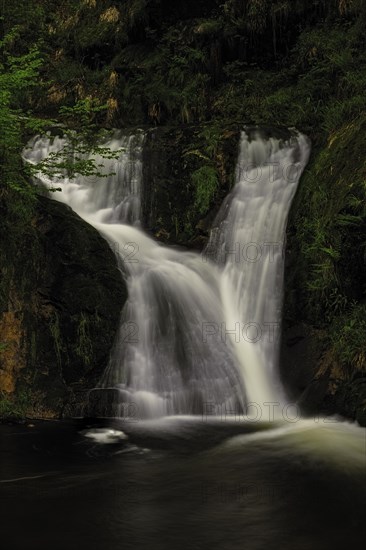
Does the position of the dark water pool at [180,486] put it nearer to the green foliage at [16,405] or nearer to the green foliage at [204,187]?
the green foliage at [16,405]

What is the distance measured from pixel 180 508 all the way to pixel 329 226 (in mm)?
5075

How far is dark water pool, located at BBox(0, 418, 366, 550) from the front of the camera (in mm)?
4082

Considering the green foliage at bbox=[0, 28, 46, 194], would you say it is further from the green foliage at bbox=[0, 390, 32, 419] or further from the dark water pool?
the dark water pool

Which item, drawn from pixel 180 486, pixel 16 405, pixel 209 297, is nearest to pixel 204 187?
pixel 209 297

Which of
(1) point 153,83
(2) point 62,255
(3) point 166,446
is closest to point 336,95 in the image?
(1) point 153,83

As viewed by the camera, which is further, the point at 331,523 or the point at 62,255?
the point at 62,255

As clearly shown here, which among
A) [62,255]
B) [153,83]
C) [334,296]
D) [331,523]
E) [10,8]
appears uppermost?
[10,8]

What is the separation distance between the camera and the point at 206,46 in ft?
53.0

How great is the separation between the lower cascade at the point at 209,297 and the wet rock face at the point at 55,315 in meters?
0.37

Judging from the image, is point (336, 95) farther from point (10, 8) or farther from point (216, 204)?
point (10, 8)

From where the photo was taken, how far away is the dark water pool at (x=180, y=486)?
408cm

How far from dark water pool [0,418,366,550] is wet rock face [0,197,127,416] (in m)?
0.65

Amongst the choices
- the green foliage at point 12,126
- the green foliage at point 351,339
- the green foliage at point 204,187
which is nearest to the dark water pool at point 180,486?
the green foliage at point 351,339

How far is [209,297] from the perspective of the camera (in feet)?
30.8
